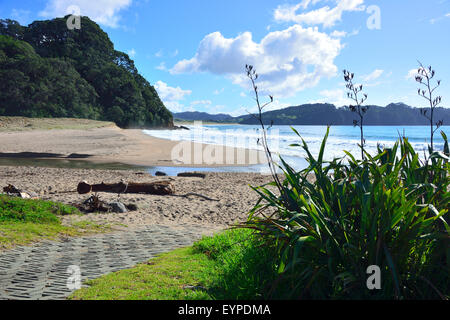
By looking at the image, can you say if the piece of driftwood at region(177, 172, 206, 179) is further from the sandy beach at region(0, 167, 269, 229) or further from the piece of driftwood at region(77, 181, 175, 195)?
the piece of driftwood at region(77, 181, 175, 195)

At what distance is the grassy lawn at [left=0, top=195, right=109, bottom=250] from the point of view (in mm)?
4984

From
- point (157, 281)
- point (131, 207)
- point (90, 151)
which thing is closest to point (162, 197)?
point (131, 207)

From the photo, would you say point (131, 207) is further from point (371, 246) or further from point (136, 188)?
point (371, 246)

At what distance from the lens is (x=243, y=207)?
906 centimetres

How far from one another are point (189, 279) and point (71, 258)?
1.86 metres

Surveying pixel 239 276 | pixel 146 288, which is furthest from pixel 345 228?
pixel 146 288

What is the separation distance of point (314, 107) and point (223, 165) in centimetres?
11192

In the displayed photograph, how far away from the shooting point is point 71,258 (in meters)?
4.25

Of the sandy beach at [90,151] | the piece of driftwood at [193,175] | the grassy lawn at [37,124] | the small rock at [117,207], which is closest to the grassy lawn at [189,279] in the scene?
the small rock at [117,207]

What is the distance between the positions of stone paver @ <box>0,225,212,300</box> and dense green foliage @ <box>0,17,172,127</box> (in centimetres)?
4796

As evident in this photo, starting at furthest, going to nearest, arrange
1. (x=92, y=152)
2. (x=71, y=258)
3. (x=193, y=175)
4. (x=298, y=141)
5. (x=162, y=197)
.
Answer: (x=298, y=141)
(x=92, y=152)
(x=193, y=175)
(x=162, y=197)
(x=71, y=258)

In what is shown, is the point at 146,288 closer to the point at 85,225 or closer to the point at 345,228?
the point at 345,228

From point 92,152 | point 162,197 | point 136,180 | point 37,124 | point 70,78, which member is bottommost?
point 162,197

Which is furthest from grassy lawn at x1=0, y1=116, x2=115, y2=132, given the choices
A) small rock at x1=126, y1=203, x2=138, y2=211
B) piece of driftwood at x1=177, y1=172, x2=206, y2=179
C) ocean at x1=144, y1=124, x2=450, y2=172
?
small rock at x1=126, y1=203, x2=138, y2=211
